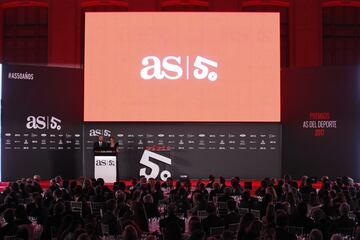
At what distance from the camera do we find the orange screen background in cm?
1978

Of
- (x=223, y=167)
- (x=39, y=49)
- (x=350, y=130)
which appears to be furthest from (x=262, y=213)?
(x=39, y=49)

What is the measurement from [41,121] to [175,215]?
10.9 m

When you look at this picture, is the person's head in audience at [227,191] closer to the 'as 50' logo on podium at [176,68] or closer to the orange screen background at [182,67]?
the orange screen background at [182,67]

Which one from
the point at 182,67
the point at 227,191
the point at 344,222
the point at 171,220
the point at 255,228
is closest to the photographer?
the point at 255,228

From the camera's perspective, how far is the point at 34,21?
2647 cm

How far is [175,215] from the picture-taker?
32.8 feet

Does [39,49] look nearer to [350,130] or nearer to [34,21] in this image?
[34,21]

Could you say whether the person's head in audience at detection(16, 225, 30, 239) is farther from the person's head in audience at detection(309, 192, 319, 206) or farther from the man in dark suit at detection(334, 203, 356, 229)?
the person's head in audience at detection(309, 192, 319, 206)

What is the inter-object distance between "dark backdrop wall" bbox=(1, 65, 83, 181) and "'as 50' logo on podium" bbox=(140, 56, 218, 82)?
266cm

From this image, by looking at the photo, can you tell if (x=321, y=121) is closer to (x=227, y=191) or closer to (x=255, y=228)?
(x=227, y=191)

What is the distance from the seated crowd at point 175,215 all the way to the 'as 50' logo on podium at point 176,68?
22.1 ft

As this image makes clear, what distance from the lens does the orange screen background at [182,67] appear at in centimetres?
1978

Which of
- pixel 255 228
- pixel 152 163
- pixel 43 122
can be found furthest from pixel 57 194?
pixel 43 122

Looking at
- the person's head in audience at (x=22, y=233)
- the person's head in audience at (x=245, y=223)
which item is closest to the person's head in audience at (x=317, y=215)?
the person's head in audience at (x=245, y=223)
